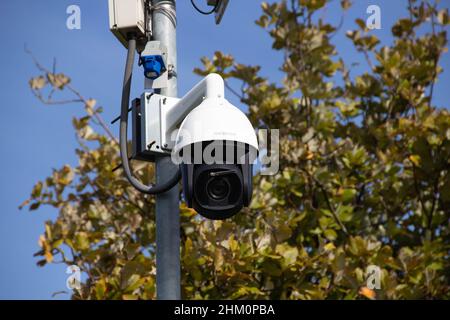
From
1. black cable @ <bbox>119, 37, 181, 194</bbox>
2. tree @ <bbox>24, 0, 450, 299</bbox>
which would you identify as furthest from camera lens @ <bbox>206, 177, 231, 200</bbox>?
tree @ <bbox>24, 0, 450, 299</bbox>

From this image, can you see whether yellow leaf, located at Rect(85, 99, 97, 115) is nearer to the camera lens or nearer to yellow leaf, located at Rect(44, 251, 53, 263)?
yellow leaf, located at Rect(44, 251, 53, 263)

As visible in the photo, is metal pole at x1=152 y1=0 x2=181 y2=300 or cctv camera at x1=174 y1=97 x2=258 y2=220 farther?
metal pole at x1=152 y1=0 x2=181 y2=300

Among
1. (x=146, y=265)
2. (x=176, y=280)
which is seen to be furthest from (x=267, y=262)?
(x=176, y=280)

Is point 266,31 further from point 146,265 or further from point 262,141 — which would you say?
point 146,265

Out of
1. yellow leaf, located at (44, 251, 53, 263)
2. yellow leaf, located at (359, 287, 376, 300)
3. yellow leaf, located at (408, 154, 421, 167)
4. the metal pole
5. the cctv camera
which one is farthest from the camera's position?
yellow leaf, located at (408, 154, 421, 167)

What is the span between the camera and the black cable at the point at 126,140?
2471 mm

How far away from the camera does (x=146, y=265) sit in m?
4.44

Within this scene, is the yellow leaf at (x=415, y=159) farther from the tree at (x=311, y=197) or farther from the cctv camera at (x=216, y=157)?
the cctv camera at (x=216, y=157)

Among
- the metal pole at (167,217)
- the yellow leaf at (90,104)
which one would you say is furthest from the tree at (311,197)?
the metal pole at (167,217)

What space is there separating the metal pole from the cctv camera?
173 millimetres

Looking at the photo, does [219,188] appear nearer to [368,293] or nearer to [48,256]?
[368,293]

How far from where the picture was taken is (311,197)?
522cm

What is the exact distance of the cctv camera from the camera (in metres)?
2.28

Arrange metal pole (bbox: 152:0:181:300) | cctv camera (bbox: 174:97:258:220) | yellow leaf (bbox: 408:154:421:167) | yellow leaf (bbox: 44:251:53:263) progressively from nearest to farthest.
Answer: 1. cctv camera (bbox: 174:97:258:220)
2. metal pole (bbox: 152:0:181:300)
3. yellow leaf (bbox: 44:251:53:263)
4. yellow leaf (bbox: 408:154:421:167)
